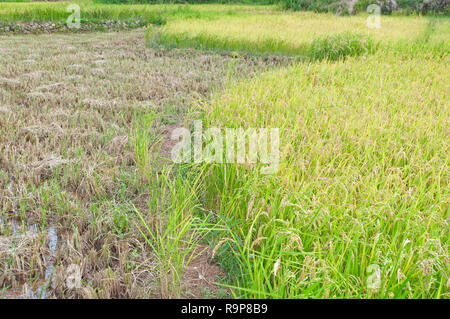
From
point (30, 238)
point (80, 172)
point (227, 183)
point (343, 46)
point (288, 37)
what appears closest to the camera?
point (30, 238)

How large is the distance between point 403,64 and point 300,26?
4.23 m

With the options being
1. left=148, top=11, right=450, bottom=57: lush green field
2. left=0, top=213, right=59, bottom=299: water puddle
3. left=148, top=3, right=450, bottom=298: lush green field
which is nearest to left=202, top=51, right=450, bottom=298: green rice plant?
left=148, top=3, right=450, bottom=298: lush green field

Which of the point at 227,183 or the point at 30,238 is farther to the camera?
the point at 227,183

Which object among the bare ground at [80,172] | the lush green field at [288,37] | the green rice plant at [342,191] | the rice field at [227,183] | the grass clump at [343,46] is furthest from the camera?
the lush green field at [288,37]

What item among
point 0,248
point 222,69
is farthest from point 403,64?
point 0,248

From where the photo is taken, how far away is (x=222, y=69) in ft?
18.6

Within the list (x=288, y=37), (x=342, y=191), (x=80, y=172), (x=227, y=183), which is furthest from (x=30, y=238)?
(x=288, y=37)

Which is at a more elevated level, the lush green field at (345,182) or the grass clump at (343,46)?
the grass clump at (343,46)

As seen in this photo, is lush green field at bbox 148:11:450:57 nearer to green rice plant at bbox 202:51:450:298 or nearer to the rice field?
the rice field

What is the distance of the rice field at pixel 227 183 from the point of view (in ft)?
4.62

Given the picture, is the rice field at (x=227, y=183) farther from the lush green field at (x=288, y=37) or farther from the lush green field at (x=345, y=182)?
the lush green field at (x=288, y=37)

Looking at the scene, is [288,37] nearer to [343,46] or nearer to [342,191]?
[343,46]

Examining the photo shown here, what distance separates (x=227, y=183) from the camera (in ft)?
6.95

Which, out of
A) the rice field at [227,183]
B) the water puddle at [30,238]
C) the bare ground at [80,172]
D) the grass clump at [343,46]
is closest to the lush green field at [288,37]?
the grass clump at [343,46]
